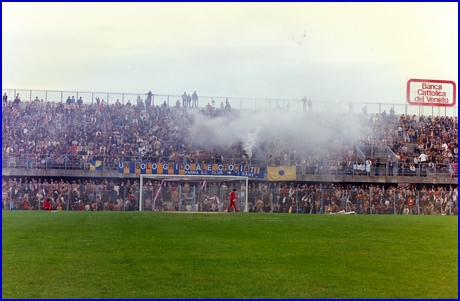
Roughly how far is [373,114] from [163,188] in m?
16.7

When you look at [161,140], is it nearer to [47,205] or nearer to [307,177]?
[307,177]

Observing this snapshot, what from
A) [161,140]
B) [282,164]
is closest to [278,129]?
[282,164]

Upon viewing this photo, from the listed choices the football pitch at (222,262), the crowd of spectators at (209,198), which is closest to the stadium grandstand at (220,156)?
the crowd of spectators at (209,198)

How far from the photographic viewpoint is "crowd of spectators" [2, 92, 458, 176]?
3400cm

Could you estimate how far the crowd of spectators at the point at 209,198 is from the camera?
95.3 feet

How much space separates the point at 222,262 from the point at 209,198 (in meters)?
18.4

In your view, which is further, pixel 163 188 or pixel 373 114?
pixel 373 114

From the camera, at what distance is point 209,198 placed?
1154 inches

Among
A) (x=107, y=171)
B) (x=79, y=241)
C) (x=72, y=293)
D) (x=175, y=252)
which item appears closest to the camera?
(x=72, y=293)

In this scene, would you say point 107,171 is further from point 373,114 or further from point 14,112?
point 373,114

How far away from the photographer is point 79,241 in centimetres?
1323

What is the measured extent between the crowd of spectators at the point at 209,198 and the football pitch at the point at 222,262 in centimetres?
1200

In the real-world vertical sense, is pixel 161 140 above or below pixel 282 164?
above

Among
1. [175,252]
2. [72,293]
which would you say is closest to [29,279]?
[72,293]
